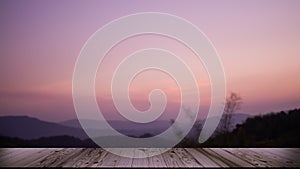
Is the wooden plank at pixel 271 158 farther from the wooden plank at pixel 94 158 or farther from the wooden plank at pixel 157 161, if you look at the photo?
the wooden plank at pixel 94 158

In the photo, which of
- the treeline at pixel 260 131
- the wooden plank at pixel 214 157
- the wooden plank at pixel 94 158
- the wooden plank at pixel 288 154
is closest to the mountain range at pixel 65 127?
the treeline at pixel 260 131

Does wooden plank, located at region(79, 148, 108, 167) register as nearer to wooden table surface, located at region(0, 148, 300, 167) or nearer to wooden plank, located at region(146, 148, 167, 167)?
wooden table surface, located at region(0, 148, 300, 167)

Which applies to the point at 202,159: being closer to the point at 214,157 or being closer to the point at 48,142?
the point at 214,157

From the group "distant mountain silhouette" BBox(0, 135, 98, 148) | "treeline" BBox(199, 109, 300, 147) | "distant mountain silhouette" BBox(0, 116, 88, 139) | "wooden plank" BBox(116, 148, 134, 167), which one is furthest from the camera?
"distant mountain silhouette" BBox(0, 116, 88, 139)

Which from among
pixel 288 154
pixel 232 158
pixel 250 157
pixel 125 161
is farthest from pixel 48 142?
pixel 288 154

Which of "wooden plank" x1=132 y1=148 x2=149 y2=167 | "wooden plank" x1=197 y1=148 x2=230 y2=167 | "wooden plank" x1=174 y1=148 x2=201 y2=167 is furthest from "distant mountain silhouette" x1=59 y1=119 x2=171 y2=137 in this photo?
"wooden plank" x1=197 y1=148 x2=230 y2=167
